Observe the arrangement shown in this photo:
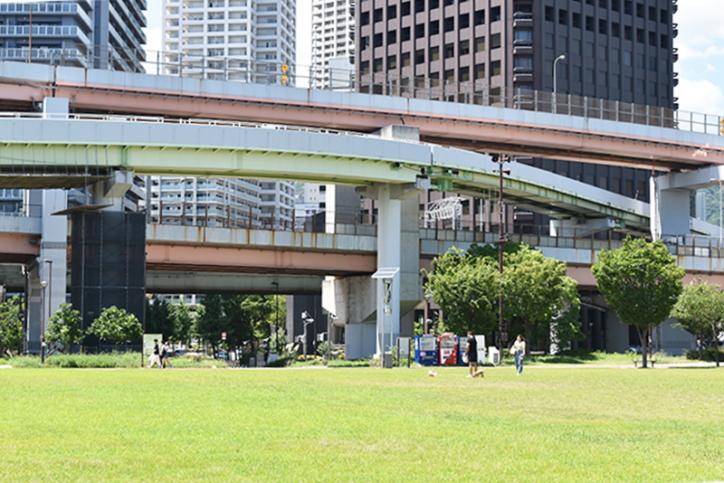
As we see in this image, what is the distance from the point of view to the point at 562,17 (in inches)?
5281

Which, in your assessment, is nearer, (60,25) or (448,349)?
(448,349)

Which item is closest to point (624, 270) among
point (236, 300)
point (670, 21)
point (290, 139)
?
point (290, 139)

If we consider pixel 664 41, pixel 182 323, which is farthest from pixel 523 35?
pixel 182 323

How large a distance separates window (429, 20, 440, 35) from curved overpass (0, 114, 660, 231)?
64994 mm

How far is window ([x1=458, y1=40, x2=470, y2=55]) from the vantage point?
445 feet

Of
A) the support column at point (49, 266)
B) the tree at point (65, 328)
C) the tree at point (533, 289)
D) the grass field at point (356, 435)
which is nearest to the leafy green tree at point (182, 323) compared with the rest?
the support column at point (49, 266)

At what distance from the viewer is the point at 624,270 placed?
60219mm

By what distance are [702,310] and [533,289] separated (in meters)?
10.5

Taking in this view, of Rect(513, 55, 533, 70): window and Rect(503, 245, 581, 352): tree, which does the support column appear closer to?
Rect(503, 245, 581, 352): tree

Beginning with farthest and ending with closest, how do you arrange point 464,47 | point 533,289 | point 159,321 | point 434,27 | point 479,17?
point 434,27
point 464,47
point 479,17
point 159,321
point 533,289

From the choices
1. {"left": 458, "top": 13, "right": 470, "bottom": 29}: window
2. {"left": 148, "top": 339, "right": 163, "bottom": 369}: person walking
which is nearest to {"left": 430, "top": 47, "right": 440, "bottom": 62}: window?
{"left": 458, "top": 13, "right": 470, "bottom": 29}: window

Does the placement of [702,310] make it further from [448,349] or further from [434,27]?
[434,27]

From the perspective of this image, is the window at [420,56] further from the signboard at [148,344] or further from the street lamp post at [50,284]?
the signboard at [148,344]

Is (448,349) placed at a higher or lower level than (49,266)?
lower
